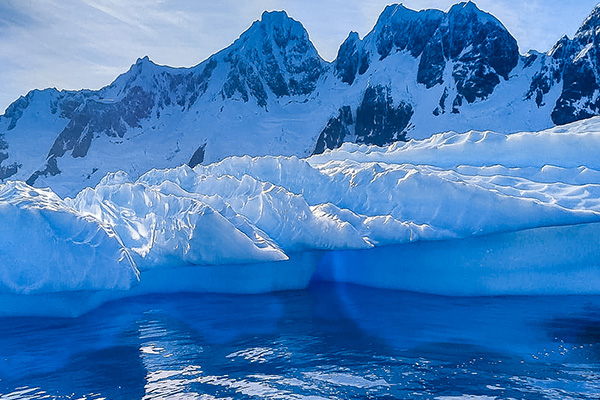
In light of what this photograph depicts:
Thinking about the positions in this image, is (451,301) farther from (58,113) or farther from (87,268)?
(58,113)

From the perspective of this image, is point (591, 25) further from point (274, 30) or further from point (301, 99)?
point (274, 30)

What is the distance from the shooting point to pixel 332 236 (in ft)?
36.8

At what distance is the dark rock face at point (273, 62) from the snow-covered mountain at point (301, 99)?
0.52 feet

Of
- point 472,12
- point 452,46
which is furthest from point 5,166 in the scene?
point 472,12

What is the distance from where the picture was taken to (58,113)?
252ft

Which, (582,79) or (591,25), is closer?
(582,79)

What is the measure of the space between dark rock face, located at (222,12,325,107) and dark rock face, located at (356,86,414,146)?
1200 cm

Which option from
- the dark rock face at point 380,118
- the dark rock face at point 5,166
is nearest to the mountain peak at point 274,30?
the dark rock face at point 380,118

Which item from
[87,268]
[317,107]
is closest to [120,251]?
[87,268]

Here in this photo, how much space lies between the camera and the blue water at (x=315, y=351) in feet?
19.6

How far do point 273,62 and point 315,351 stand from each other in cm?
6730

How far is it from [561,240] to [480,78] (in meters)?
46.1

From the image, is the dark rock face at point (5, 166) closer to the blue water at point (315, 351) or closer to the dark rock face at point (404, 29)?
the dark rock face at point (404, 29)

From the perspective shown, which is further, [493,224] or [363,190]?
[363,190]
